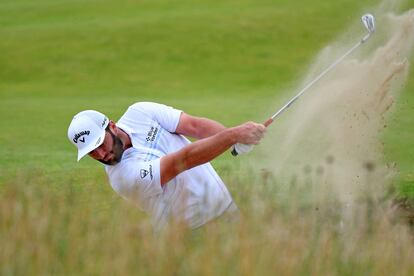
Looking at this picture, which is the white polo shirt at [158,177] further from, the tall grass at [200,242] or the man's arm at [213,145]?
the tall grass at [200,242]

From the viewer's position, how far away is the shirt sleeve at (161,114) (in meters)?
6.44

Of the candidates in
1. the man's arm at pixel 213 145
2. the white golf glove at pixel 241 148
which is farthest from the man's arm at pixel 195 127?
the man's arm at pixel 213 145

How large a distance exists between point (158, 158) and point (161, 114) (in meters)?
0.44

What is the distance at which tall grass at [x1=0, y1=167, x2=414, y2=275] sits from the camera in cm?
462

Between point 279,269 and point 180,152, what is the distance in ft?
4.58

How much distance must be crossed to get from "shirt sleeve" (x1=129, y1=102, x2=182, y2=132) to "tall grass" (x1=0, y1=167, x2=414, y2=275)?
119 cm

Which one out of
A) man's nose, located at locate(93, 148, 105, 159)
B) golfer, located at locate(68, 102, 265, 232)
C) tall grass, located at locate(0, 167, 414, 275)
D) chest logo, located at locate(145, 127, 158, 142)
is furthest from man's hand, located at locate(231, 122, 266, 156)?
man's nose, located at locate(93, 148, 105, 159)

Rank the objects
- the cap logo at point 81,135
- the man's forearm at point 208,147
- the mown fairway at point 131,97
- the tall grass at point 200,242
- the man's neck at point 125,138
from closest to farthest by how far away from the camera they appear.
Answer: the tall grass at point 200,242 → the mown fairway at point 131,97 → the man's forearm at point 208,147 → the cap logo at point 81,135 → the man's neck at point 125,138

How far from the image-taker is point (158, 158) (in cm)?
611

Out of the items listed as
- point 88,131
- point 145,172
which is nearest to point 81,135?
point 88,131

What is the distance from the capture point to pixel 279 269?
180 inches

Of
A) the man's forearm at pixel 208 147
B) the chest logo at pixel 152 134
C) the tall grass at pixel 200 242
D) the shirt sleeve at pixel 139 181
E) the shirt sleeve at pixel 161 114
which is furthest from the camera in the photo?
the shirt sleeve at pixel 161 114

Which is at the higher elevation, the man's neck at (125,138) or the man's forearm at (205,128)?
the man's forearm at (205,128)

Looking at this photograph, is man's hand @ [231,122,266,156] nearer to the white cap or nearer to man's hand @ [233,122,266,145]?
man's hand @ [233,122,266,145]
